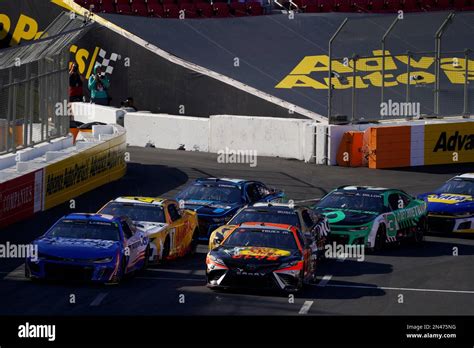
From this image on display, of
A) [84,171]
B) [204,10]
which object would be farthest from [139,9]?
[84,171]

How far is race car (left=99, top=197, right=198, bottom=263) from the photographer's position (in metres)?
21.3

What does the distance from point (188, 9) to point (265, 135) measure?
988 centimetres

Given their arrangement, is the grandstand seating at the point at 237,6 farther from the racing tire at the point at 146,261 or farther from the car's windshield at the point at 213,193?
the racing tire at the point at 146,261

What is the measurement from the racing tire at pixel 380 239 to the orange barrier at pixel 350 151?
10.7 metres

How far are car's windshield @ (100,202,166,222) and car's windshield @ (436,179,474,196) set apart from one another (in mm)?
7815

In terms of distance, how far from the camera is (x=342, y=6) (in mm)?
46094

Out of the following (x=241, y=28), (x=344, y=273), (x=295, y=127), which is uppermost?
(x=241, y=28)

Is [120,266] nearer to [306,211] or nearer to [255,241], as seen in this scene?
[255,241]

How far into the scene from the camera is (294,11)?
4594cm

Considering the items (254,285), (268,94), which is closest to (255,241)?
(254,285)

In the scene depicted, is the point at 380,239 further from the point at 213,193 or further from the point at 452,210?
the point at 213,193

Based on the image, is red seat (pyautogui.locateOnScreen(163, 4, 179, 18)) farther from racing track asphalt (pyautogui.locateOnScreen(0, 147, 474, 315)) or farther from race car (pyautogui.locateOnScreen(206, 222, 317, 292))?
race car (pyautogui.locateOnScreen(206, 222, 317, 292))

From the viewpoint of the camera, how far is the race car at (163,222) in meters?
21.3

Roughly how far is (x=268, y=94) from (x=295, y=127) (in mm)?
3406
